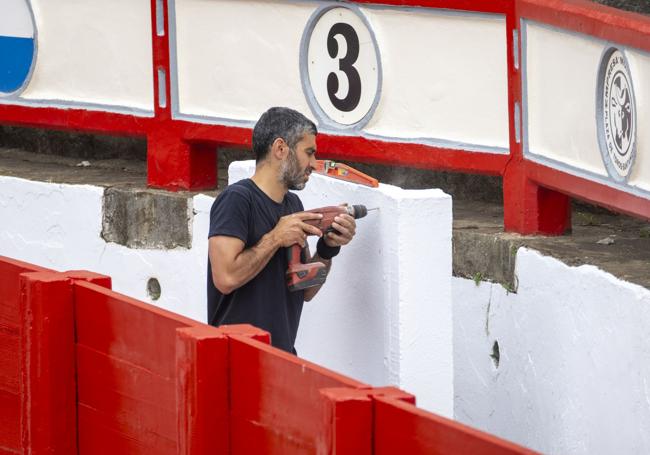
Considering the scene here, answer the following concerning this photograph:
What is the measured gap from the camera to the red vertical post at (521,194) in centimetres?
644

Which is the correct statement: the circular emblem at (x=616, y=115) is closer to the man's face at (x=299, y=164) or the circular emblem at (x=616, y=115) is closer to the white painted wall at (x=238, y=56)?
the man's face at (x=299, y=164)

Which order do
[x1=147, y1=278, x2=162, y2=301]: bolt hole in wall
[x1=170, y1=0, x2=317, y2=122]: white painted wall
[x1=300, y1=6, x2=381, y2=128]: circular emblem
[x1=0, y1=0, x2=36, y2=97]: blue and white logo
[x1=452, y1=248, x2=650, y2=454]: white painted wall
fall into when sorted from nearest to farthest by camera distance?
1. [x1=452, y1=248, x2=650, y2=454]: white painted wall
2. [x1=300, y1=6, x2=381, y2=128]: circular emblem
3. [x1=170, y1=0, x2=317, y2=122]: white painted wall
4. [x1=147, y1=278, x2=162, y2=301]: bolt hole in wall
5. [x1=0, y1=0, x2=36, y2=97]: blue and white logo

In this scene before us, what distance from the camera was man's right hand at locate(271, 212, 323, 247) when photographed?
5.50 m

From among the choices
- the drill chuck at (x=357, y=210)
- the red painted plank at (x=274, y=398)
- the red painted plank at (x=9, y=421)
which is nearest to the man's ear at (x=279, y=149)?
the drill chuck at (x=357, y=210)

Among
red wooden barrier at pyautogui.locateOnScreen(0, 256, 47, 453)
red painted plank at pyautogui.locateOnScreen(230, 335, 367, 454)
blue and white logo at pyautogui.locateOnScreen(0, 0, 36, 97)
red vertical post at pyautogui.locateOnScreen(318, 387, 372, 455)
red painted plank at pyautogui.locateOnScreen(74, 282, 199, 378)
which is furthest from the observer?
blue and white logo at pyautogui.locateOnScreen(0, 0, 36, 97)

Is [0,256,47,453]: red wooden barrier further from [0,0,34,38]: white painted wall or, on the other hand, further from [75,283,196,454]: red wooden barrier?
[0,0,34,38]: white painted wall

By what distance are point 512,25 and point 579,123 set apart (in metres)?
0.52

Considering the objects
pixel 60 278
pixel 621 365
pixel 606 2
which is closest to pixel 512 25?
pixel 606 2

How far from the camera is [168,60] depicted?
25.5 ft

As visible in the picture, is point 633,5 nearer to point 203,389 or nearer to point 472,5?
point 472,5

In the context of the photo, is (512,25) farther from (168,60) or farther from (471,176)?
(168,60)

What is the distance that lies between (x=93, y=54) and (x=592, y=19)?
119 inches

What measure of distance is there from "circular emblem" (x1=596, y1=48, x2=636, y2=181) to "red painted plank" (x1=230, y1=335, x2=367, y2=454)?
5.15ft

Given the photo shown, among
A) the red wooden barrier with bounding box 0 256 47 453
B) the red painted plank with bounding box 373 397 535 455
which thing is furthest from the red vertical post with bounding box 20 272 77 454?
the red painted plank with bounding box 373 397 535 455
